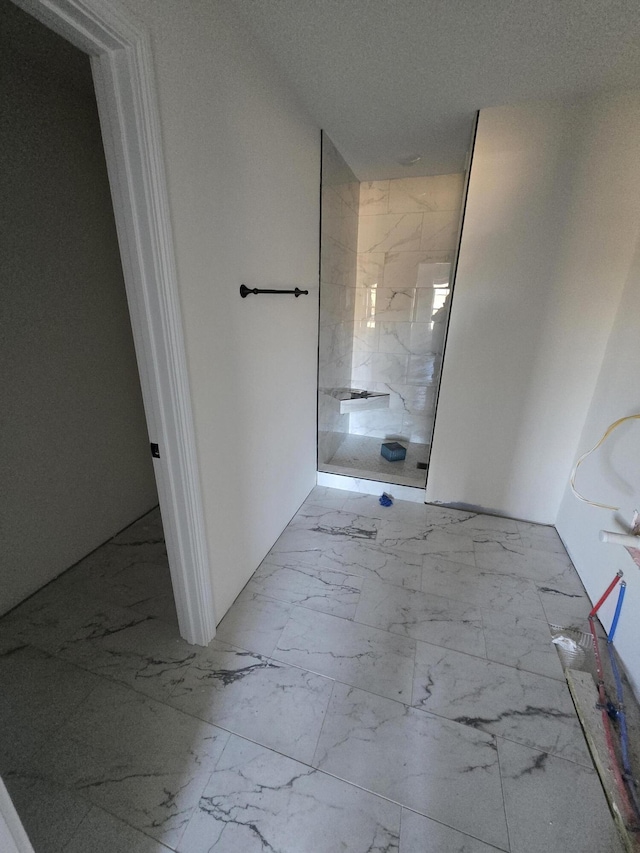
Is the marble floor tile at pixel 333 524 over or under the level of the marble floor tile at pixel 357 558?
over

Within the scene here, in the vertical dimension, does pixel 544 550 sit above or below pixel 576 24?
below

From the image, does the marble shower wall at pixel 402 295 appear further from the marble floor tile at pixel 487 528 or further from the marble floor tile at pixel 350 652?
the marble floor tile at pixel 350 652

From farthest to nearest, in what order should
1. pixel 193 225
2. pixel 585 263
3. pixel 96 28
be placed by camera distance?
1. pixel 585 263
2. pixel 193 225
3. pixel 96 28

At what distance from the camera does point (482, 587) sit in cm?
188

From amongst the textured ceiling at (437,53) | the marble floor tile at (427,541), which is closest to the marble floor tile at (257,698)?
the marble floor tile at (427,541)

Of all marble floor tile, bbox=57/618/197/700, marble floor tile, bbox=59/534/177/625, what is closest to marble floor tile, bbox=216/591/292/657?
marble floor tile, bbox=57/618/197/700

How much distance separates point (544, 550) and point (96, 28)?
2.90 m

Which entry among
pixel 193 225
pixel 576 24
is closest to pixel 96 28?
pixel 193 225

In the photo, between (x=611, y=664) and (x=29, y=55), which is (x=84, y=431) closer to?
(x=29, y=55)

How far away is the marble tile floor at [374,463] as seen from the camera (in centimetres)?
277

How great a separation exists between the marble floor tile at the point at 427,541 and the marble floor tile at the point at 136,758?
133cm

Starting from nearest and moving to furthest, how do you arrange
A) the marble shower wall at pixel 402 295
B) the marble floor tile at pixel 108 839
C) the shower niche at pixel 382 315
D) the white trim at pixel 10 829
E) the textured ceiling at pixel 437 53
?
the white trim at pixel 10 829 → the marble floor tile at pixel 108 839 → the textured ceiling at pixel 437 53 → the shower niche at pixel 382 315 → the marble shower wall at pixel 402 295

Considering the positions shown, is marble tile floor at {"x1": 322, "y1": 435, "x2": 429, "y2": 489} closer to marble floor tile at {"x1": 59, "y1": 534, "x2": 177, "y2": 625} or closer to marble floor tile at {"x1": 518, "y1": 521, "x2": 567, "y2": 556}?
marble floor tile at {"x1": 518, "y1": 521, "x2": 567, "y2": 556}

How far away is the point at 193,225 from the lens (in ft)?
3.85
